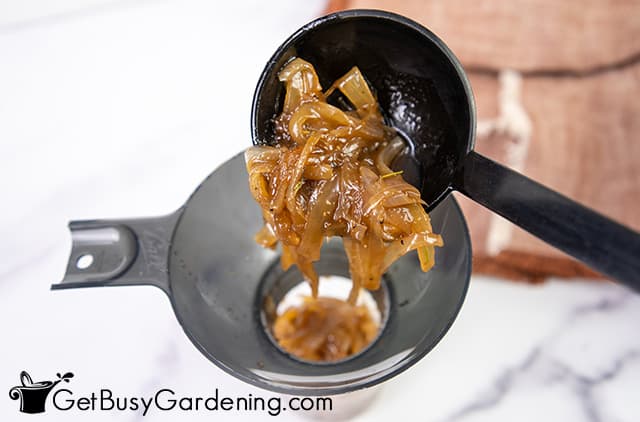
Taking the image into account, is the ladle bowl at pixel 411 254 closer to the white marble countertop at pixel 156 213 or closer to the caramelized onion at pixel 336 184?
the caramelized onion at pixel 336 184

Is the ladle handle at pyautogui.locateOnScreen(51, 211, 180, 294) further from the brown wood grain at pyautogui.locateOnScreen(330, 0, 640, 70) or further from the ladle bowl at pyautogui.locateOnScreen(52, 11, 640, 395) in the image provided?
the brown wood grain at pyautogui.locateOnScreen(330, 0, 640, 70)

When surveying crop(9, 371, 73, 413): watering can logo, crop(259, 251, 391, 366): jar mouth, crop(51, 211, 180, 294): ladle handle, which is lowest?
crop(9, 371, 73, 413): watering can logo

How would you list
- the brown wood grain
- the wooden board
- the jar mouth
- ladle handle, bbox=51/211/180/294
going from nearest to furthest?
1. ladle handle, bbox=51/211/180/294
2. the jar mouth
3. the wooden board
4. the brown wood grain

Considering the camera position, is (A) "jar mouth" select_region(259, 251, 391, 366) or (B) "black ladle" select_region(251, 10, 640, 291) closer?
(B) "black ladle" select_region(251, 10, 640, 291)

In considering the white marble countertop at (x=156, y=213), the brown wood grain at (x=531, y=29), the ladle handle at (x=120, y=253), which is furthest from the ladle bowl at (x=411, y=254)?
the brown wood grain at (x=531, y=29)

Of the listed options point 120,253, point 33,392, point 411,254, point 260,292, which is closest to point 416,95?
point 411,254

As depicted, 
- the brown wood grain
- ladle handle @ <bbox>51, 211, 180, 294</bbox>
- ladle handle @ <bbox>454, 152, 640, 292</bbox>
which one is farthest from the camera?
the brown wood grain

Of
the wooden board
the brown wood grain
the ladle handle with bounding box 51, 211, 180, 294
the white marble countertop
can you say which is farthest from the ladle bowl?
the brown wood grain
